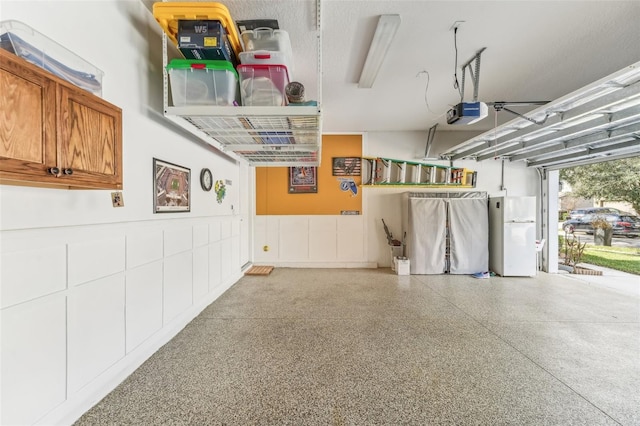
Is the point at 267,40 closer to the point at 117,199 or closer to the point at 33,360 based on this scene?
the point at 117,199

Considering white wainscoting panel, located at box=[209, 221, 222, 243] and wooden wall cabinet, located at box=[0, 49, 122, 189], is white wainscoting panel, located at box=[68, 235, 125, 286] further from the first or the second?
white wainscoting panel, located at box=[209, 221, 222, 243]

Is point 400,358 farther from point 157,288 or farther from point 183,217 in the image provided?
point 183,217

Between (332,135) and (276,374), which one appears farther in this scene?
(332,135)

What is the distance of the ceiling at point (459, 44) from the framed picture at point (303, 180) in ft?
5.93

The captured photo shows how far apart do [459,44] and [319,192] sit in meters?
3.47

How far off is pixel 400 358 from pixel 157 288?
224 cm

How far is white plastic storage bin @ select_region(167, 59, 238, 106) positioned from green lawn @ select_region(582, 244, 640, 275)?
8.47 metres

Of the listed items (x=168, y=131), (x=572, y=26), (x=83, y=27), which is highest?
(x=572, y=26)

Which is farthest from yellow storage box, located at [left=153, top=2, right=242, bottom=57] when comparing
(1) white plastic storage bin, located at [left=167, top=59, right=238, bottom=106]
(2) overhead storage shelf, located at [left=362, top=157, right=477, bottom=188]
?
(2) overhead storage shelf, located at [left=362, top=157, right=477, bottom=188]

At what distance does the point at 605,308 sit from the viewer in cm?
323

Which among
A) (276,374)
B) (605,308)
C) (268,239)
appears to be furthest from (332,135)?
(605,308)

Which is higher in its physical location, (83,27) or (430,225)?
(83,27)

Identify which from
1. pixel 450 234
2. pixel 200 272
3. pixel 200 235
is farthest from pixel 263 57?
pixel 450 234

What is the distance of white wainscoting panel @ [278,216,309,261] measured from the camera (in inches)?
209
